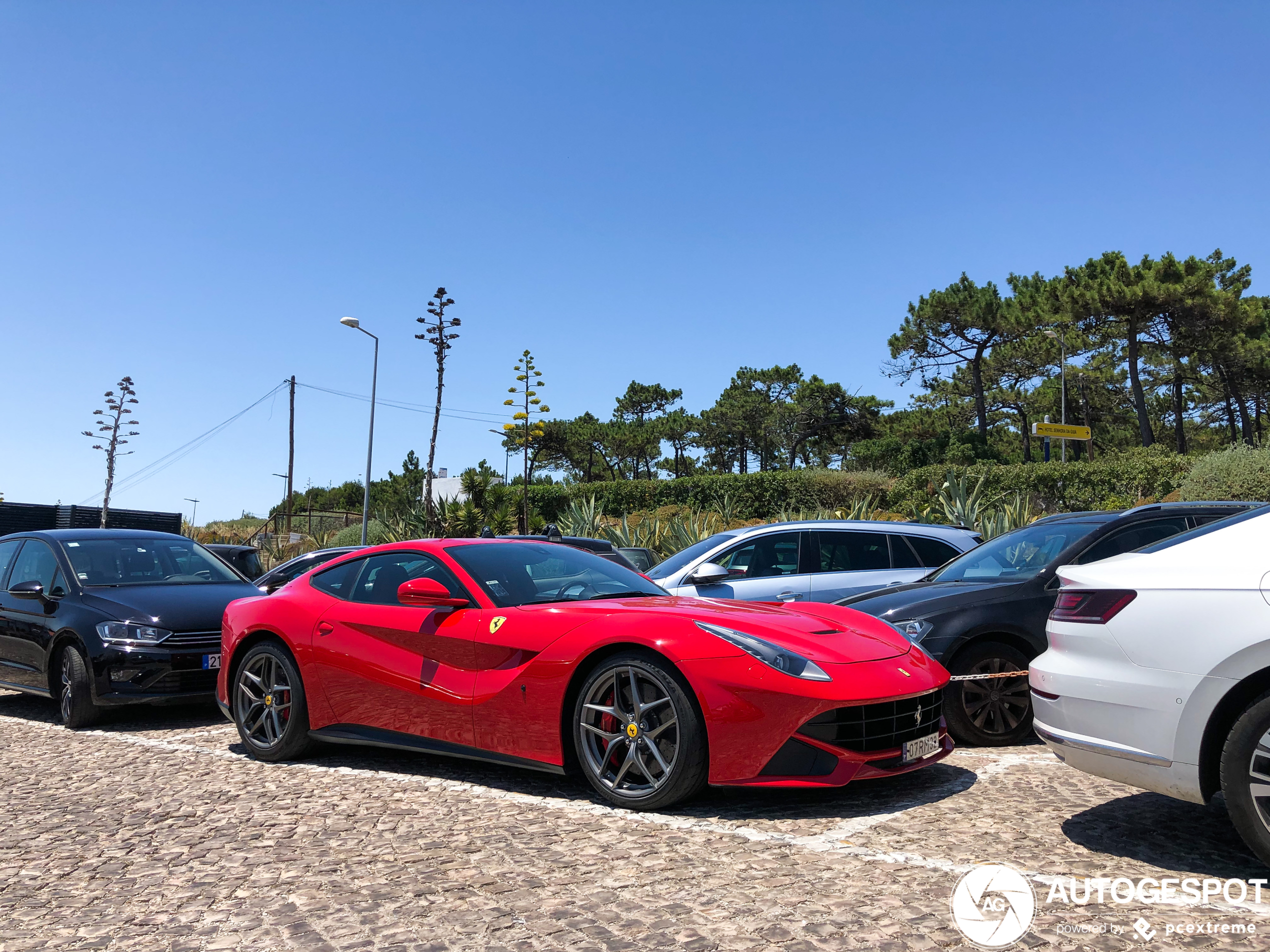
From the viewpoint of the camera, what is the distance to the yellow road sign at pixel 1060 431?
3997 cm

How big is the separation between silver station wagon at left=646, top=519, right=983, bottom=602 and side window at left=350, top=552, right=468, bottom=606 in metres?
2.99

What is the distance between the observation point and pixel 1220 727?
352 cm

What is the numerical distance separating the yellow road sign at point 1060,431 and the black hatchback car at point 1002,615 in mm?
34908

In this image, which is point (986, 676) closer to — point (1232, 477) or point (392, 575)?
point (392, 575)

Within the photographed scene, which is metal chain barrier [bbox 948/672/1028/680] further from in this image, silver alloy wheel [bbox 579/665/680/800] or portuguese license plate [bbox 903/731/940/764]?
silver alloy wheel [bbox 579/665/680/800]

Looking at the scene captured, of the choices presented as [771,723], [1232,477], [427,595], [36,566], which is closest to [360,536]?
[1232,477]

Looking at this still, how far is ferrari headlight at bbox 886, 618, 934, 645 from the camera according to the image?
6.26 m

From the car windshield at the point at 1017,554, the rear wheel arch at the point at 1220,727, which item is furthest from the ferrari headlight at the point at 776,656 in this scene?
the car windshield at the point at 1017,554

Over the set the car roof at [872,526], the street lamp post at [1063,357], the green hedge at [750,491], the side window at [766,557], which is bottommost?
the side window at [766,557]

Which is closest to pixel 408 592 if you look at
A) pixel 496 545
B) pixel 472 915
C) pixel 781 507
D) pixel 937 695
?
pixel 496 545

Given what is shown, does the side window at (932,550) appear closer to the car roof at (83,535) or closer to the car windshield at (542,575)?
the car windshield at (542,575)

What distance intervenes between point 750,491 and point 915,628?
120ft

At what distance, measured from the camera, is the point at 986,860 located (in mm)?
3766

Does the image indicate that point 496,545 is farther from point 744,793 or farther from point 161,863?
point 161,863
